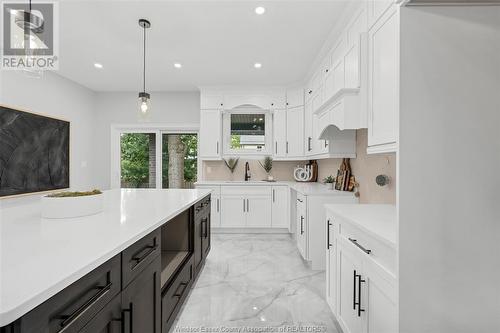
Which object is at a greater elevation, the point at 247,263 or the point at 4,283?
the point at 4,283

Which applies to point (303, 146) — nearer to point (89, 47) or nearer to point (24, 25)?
point (89, 47)

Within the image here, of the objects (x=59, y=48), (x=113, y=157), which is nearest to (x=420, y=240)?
(x=59, y=48)

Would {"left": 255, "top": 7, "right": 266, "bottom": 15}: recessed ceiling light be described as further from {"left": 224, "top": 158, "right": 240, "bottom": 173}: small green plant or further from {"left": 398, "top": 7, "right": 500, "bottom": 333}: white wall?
{"left": 224, "top": 158, "right": 240, "bottom": 173}: small green plant

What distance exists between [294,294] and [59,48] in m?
4.11

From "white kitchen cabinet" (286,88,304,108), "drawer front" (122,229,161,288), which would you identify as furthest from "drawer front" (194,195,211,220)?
"white kitchen cabinet" (286,88,304,108)

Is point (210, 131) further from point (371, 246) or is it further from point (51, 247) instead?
point (51, 247)

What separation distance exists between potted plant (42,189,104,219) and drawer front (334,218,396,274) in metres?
1.56

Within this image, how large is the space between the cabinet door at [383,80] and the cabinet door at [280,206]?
2672 millimetres

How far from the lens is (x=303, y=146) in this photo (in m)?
4.56

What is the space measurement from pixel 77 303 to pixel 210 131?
407cm

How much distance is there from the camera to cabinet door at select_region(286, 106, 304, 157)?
4.56 m

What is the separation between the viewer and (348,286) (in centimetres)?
161

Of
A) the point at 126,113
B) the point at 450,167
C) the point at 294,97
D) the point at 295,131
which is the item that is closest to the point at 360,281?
the point at 450,167

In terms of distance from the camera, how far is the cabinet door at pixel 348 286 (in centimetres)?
148
